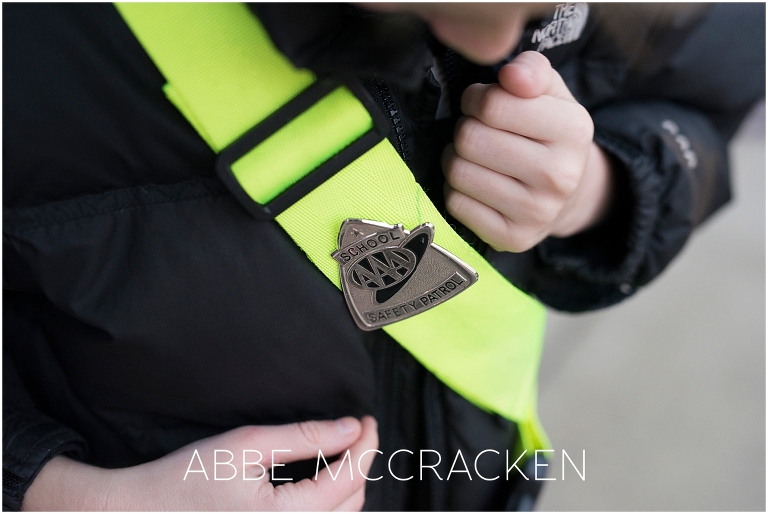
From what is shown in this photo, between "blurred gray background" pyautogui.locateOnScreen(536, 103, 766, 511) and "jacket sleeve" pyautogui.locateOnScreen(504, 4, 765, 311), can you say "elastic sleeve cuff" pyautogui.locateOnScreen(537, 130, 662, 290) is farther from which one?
"blurred gray background" pyautogui.locateOnScreen(536, 103, 766, 511)

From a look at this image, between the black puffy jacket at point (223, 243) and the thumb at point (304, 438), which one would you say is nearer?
the black puffy jacket at point (223, 243)

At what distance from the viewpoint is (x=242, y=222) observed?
43 centimetres

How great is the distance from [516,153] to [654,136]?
31cm

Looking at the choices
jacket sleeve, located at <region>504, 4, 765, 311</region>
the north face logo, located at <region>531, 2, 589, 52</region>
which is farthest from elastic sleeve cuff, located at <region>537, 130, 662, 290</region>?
the north face logo, located at <region>531, 2, 589, 52</region>

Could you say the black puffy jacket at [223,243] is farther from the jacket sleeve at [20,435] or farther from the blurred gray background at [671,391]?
the blurred gray background at [671,391]

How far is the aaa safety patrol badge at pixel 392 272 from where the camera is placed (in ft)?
1.45

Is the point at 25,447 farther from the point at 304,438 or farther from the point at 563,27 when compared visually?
the point at 563,27

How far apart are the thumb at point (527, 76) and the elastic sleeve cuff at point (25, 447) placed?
532mm

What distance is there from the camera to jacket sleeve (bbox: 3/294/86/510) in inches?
20.7

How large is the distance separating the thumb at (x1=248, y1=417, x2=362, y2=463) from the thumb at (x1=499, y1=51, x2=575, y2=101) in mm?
368

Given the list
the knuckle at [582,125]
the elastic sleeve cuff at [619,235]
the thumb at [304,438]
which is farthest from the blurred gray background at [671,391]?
the knuckle at [582,125]

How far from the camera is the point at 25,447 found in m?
0.53

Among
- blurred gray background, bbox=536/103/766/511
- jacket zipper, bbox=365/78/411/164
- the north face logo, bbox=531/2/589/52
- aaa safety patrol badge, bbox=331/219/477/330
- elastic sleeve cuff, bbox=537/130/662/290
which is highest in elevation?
jacket zipper, bbox=365/78/411/164

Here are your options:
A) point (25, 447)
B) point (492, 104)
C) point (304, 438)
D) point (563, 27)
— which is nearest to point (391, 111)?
point (492, 104)
